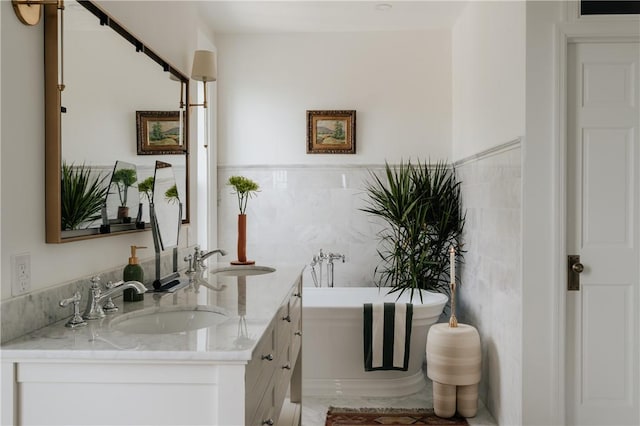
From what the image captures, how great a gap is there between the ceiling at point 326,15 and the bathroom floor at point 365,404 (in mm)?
2759

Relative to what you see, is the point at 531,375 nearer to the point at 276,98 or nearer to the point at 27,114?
the point at 27,114

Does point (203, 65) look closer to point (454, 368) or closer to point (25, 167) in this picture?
point (25, 167)

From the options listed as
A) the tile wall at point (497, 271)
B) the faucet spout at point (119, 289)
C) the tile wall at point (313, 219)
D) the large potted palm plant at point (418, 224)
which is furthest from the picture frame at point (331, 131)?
the faucet spout at point (119, 289)

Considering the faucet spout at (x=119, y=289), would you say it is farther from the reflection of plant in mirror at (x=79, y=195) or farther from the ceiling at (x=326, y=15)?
the ceiling at (x=326, y=15)

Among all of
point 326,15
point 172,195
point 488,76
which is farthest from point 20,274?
point 326,15

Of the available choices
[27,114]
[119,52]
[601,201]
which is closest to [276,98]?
[119,52]

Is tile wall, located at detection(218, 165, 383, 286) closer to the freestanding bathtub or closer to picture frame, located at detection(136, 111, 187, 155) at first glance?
the freestanding bathtub

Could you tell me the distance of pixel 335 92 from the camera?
174 inches

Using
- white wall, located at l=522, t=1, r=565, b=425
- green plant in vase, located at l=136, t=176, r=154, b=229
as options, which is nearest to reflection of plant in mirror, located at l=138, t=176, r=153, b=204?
green plant in vase, located at l=136, t=176, r=154, b=229

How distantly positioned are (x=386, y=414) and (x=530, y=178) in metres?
1.67

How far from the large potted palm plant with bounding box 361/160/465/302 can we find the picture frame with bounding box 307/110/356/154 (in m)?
0.40

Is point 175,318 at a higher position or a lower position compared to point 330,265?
higher

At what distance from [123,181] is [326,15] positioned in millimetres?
2497

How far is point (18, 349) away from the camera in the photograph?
4.15ft
